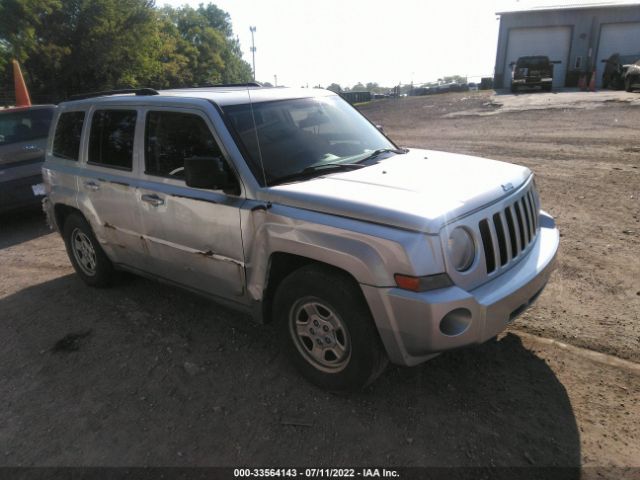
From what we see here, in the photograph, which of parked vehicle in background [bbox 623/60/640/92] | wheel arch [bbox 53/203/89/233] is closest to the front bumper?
wheel arch [bbox 53/203/89/233]

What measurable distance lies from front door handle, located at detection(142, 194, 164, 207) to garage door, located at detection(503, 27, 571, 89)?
3270 cm

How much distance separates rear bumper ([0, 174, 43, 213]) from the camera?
7.26 metres

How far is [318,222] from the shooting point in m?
2.86

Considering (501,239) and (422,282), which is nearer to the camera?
(422,282)

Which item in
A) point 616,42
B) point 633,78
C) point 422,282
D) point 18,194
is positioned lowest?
point 18,194

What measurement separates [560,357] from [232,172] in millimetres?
2607

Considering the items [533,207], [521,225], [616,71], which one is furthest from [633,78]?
[521,225]

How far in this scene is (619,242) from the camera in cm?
526

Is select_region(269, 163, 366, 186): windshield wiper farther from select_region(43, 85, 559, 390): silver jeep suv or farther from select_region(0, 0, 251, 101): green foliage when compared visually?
select_region(0, 0, 251, 101): green foliage

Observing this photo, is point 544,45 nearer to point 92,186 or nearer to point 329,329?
point 92,186

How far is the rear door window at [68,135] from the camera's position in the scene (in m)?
4.80

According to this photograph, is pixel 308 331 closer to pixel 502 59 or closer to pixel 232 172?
pixel 232 172

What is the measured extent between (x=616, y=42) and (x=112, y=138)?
34.5 metres

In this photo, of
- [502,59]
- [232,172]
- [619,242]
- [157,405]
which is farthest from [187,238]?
[502,59]
